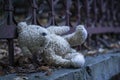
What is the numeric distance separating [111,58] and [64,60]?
3.18ft

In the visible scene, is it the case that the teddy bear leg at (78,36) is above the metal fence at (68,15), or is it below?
below

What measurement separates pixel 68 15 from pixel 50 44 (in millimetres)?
910

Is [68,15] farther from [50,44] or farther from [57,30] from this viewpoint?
[50,44]

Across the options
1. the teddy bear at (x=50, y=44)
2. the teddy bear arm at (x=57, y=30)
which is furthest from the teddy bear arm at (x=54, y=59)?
the teddy bear arm at (x=57, y=30)

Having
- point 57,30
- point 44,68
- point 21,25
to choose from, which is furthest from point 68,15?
point 44,68

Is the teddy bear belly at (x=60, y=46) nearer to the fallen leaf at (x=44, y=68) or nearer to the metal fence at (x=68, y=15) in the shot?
the fallen leaf at (x=44, y=68)

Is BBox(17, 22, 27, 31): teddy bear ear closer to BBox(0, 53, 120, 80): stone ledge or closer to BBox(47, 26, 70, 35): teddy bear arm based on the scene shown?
BBox(47, 26, 70, 35): teddy bear arm

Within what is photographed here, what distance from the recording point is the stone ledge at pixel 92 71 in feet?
8.00

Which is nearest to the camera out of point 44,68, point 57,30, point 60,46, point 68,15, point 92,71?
point 44,68

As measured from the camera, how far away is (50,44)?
Answer: 272cm

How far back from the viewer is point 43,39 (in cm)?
262

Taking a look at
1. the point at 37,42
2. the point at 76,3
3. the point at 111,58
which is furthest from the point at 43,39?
the point at 76,3

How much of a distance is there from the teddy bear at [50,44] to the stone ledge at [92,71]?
0.11m

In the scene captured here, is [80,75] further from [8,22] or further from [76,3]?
[76,3]
